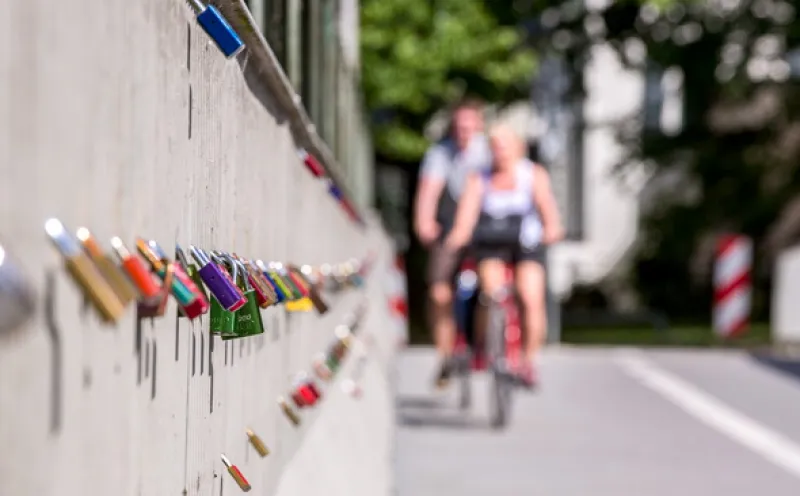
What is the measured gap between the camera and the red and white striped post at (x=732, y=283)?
21766mm

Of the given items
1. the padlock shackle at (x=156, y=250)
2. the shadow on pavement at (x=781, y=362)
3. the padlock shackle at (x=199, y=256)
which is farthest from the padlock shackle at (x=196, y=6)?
the shadow on pavement at (x=781, y=362)

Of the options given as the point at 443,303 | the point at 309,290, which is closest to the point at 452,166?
the point at 443,303

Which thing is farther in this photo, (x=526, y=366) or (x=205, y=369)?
(x=526, y=366)

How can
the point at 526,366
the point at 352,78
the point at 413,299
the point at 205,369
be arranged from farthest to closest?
the point at 413,299
the point at 352,78
the point at 526,366
the point at 205,369

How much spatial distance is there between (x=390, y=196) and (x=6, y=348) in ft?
100

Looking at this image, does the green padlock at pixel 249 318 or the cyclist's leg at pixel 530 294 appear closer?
the green padlock at pixel 249 318

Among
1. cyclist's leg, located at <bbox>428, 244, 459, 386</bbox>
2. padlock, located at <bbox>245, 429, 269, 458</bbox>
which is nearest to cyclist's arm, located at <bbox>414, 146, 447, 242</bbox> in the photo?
cyclist's leg, located at <bbox>428, 244, 459, 386</bbox>

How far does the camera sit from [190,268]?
338cm

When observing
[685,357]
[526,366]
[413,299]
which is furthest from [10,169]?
[413,299]

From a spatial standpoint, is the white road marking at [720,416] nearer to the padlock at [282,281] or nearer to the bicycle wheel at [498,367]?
the bicycle wheel at [498,367]

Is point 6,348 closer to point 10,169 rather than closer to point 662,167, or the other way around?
point 10,169

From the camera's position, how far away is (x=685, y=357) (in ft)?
64.5

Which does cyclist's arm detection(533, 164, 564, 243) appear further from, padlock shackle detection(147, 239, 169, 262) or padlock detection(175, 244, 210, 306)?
padlock shackle detection(147, 239, 169, 262)

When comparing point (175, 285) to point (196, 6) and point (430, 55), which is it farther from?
point (430, 55)
